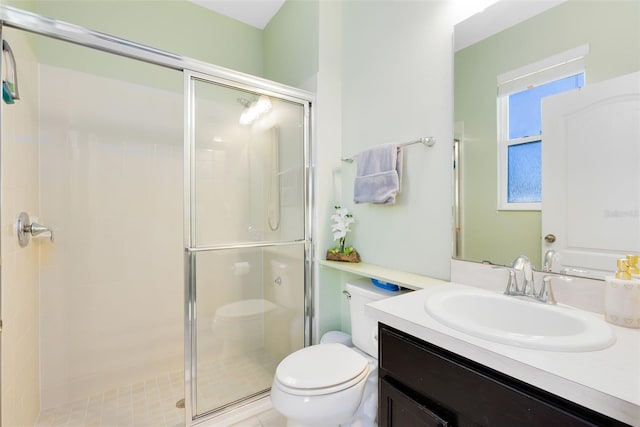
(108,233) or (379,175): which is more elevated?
(379,175)

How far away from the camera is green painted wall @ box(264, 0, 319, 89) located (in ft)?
6.29

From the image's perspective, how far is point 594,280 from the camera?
914mm

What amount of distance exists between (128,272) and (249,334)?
94 cm

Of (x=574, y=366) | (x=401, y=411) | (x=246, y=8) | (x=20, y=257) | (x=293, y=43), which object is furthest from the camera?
(x=246, y=8)

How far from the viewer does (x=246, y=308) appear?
1.80 meters

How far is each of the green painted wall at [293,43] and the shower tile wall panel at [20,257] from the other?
145 cm

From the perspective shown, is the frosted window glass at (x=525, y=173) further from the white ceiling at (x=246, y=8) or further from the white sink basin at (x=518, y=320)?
the white ceiling at (x=246, y=8)

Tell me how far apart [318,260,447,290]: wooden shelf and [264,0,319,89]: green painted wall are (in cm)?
126

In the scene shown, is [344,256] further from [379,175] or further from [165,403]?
[165,403]

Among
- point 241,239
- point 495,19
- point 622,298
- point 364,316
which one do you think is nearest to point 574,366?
point 622,298

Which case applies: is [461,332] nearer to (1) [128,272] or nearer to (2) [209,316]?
(2) [209,316]

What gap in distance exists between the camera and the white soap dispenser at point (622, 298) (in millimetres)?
768

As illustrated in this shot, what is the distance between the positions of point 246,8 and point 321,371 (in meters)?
2.54

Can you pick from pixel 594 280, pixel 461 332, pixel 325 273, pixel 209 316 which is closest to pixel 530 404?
pixel 461 332
